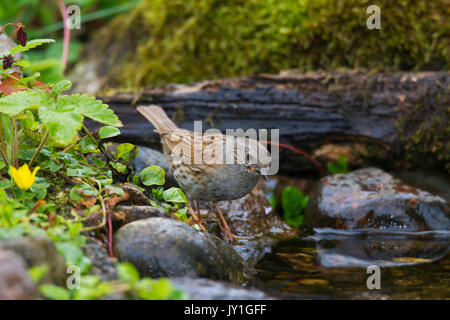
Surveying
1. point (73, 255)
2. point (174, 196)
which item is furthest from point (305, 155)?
point (73, 255)

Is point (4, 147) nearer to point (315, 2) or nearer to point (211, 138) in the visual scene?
point (211, 138)

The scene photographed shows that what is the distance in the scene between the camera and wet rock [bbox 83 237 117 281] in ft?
8.14

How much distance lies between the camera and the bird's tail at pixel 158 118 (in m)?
4.83

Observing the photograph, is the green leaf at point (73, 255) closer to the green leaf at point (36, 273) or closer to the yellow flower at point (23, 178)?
the green leaf at point (36, 273)

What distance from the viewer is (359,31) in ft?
19.6

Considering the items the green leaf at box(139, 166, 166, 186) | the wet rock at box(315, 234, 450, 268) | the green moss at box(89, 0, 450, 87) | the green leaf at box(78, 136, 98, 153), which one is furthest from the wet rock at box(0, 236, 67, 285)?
the green moss at box(89, 0, 450, 87)

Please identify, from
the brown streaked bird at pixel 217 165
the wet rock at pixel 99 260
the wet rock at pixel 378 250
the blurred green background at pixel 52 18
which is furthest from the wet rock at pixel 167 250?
the blurred green background at pixel 52 18

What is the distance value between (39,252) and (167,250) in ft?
2.57

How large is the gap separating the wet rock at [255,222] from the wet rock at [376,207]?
1.23 ft

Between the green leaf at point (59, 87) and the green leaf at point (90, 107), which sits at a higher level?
the green leaf at point (59, 87)

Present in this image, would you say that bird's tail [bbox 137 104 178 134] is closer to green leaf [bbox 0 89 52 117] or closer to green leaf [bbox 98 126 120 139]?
green leaf [bbox 98 126 120 139]

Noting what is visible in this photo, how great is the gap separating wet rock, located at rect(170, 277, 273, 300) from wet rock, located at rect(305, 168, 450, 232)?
2.35 m
